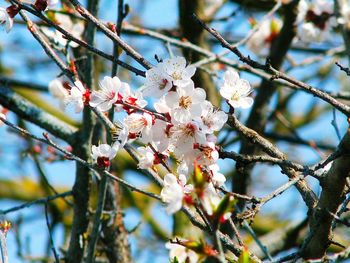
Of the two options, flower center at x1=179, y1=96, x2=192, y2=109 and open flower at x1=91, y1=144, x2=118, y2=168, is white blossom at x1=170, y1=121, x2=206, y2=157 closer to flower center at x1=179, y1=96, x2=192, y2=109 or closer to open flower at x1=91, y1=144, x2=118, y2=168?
flower center at x1=179, y1=96, x2=192, y2=109

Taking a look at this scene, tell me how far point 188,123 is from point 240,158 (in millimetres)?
174

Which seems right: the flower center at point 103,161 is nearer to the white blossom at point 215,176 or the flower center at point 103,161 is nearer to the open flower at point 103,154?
the open flower at point 103,154

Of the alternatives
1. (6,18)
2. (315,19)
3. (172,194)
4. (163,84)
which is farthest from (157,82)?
(315,19)

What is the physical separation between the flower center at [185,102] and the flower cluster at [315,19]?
81.2 inches

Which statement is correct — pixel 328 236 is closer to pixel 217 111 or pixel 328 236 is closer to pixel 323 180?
pixel 323 180

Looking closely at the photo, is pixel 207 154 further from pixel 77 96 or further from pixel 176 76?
pixel 77 96

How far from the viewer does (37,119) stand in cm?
272

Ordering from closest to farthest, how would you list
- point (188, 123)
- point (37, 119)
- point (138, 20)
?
1. point (188, 123)
2. point (37, 119)
3. point (138, 20)

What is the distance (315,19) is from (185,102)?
2.17 meters

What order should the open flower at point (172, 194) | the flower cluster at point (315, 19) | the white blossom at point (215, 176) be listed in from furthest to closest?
1. the flower cluster at point (315, 19)
2. the white blossom at point (215, 176)
3. the open flower at point (172, 194)

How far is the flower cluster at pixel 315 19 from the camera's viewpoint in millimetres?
3539

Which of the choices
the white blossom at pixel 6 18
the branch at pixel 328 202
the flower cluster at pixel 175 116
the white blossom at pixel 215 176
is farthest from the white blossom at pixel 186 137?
the white blossom at pixel 6 18

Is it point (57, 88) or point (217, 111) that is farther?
point (57, 88)

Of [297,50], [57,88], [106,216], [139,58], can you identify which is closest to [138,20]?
[297,50]
